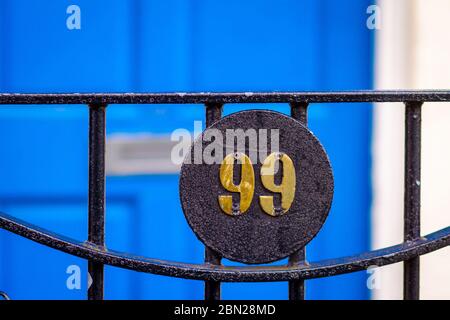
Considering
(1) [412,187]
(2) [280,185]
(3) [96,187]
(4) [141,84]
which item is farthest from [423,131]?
(3) [96,187]

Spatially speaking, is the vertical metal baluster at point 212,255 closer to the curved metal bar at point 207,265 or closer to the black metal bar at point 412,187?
the curved metal bar at point 207,265

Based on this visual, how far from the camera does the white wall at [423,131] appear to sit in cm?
166

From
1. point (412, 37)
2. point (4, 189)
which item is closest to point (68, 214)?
point (4, 189)

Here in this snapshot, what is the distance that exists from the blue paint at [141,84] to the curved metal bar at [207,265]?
87 centimetres

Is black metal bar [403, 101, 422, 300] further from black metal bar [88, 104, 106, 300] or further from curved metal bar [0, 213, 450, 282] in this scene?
black metal bar [88, 104, 106, 300]

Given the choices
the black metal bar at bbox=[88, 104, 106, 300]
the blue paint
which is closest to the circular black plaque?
the black metal bar at bbox=[88, 104, 106, 300]

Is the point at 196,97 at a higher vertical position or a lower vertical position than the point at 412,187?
higher

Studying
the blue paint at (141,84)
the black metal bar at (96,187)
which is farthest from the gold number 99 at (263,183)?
the blue paint at (141,84)

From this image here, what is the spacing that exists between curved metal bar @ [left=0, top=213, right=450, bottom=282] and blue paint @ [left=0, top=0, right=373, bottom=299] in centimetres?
87

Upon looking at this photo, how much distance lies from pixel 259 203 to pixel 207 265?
104mm

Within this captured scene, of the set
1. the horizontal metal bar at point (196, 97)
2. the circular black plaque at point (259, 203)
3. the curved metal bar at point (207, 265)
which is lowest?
the curved metal bar at point (207, 265)

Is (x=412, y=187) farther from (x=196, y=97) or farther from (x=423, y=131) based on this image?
(x=423, y=131)

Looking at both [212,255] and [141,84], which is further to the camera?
[141,84]

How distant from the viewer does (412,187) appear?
2.82 ft
